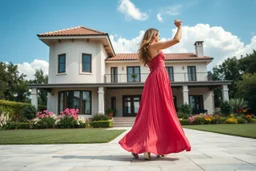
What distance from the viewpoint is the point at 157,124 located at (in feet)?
10.2

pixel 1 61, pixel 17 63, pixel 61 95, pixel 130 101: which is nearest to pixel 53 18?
pixel 61 95

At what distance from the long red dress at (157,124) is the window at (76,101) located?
15.7 m

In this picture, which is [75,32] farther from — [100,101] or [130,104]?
[130,104]

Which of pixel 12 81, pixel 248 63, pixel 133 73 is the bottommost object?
pixel 133 73

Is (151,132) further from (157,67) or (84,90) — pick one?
(84,90)

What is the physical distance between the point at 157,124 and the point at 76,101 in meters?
16.2

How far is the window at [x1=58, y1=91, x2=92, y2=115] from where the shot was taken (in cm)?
1838

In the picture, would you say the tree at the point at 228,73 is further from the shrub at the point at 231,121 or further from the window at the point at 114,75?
the window at the point at 114,75

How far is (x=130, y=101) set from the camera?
2172cm

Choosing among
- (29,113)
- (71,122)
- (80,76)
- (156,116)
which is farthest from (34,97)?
(156,116)

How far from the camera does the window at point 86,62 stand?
1880cm

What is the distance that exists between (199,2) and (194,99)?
13.4 m

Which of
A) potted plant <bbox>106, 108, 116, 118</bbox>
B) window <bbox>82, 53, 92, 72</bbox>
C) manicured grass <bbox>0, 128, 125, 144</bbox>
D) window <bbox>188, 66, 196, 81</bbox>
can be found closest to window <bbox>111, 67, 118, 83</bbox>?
potted plant <bbox>106, 108, 116, 118</bbox>

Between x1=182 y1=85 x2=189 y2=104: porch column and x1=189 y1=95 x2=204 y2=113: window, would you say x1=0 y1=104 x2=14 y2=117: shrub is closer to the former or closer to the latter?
x1=182 y1=85 x2=189 y2=104: porch column
